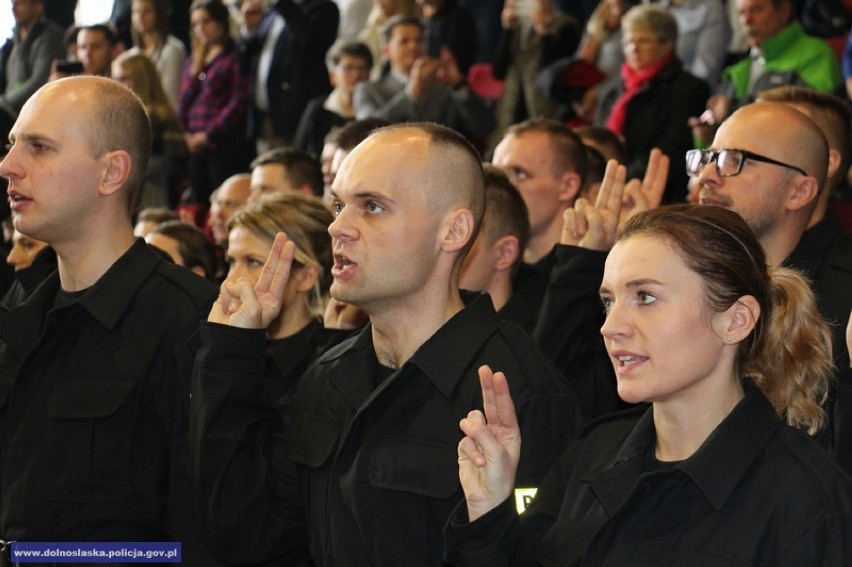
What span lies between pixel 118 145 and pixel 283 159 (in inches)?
98.4

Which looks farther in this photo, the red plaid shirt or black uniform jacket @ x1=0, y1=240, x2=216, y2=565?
the red plaid shirt

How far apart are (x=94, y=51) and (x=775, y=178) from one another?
20.3ft

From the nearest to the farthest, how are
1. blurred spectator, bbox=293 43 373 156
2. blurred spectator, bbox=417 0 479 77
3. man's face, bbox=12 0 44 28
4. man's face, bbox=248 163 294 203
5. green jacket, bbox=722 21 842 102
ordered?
man's face, bbox=248 163 294 203, green jacket, bbox=722 21 842 102, man's face, bbox=12 0 44 28, blurred spectator, bbox=293 43 373 156, blurred spectator, bbox=417 0 479 77

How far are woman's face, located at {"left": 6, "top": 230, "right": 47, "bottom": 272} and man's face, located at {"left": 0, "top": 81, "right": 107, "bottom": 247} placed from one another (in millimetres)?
1806

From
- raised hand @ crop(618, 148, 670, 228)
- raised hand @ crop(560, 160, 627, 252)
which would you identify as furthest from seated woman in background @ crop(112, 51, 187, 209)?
raised hand @ crop(560, 160, 627, 252)

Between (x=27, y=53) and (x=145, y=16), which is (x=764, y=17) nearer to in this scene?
(x=27, y=53)

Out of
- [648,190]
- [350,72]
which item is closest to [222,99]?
[350,72]

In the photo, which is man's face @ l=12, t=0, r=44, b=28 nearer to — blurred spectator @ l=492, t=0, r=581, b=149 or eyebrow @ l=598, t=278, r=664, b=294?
blurred spectator @ l=492, t=0, r=581, b=149

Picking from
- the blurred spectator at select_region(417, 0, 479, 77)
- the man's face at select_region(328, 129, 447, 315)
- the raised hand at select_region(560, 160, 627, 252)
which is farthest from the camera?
the blurred spectator at select_region(417, 0, 479, 77)

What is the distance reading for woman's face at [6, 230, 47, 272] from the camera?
5262 mm

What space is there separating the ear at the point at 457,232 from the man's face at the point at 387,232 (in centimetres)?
2

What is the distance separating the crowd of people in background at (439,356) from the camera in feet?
8.28

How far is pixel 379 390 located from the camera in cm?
293

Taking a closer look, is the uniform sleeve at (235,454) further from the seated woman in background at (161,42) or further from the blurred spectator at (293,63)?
the seated woman in background at (161,42)
